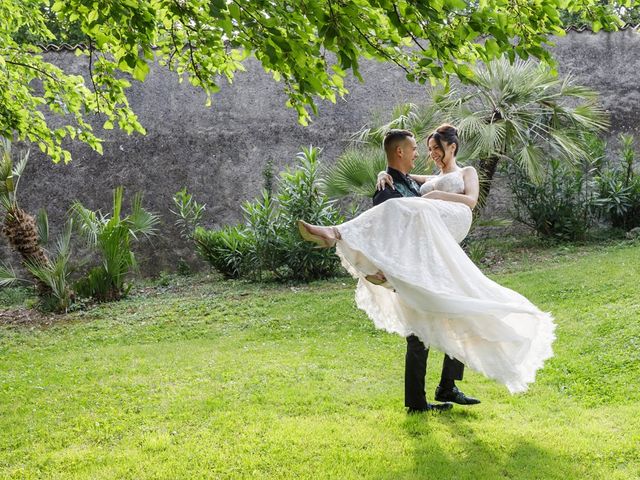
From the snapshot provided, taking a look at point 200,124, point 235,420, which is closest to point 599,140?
point 200,124

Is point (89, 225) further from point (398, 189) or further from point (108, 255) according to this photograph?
point (398, 189)

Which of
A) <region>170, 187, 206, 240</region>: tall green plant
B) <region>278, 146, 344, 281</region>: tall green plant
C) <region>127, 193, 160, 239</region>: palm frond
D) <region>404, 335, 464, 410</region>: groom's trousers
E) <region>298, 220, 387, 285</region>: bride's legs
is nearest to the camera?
<region>298, 220, 387, 285</region>: bride's legs

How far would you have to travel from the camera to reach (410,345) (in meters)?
4.63

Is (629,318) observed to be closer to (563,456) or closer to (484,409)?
(484,409)

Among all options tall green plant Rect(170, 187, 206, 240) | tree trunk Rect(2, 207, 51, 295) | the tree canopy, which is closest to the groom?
the tree canopy

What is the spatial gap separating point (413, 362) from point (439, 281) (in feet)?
2.24

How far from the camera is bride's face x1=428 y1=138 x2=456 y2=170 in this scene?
15.9 feet

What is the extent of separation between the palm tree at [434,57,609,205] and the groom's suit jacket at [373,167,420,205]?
524 centimetres

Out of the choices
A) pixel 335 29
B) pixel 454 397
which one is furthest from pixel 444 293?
pixel 335 29

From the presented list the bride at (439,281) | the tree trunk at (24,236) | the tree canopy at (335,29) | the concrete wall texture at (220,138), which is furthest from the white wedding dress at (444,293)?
the concrete wall texture at (220,138)

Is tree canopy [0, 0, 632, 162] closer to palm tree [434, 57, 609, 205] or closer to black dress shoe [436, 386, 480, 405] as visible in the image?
black dress shoe [436, 386, 480, 405]

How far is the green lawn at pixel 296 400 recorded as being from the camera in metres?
4.18

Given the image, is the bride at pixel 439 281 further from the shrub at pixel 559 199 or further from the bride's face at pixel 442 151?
the shrub at pixel 559 199

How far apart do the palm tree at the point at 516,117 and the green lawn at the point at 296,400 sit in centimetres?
206
